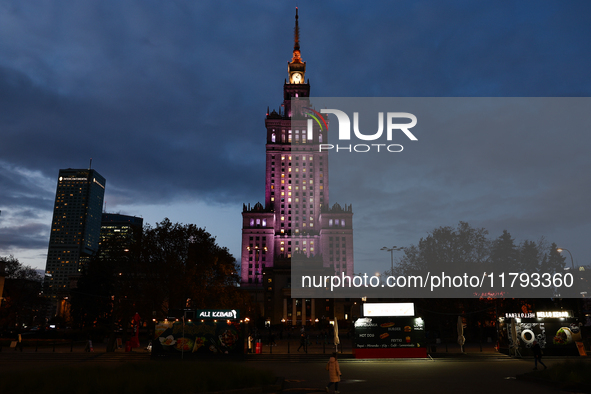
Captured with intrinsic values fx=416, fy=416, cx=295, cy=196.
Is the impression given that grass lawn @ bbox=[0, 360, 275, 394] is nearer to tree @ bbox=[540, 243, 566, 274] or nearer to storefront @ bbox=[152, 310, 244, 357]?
storefront @ bbox=[152, 310, 244, 357]

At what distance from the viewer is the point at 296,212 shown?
527ft

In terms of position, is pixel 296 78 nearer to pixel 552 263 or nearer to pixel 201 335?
pixel 552 263

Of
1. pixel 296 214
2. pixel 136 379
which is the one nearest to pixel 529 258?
pixel 136 379

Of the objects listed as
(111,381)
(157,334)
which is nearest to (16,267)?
(157,334)

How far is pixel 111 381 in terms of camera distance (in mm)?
14781

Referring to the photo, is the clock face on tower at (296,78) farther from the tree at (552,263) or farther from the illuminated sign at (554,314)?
the illuminated sign at (554,314)

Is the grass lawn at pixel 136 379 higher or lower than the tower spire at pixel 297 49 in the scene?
lower

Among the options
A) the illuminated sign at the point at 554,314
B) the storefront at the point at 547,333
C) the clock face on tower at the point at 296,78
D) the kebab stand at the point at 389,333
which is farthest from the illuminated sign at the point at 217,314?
the clock face on tower at the point at 296,78

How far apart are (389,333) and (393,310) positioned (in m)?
1.98

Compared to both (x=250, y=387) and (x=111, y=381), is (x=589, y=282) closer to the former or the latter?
(x=250, y=387)

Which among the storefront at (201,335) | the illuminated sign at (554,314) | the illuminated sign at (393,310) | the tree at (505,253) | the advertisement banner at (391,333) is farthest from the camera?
the tree at (505,253)

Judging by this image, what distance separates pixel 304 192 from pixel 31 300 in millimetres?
105036

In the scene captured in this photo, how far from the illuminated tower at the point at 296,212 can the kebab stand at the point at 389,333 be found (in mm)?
117729

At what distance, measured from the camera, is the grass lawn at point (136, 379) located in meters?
14.2
